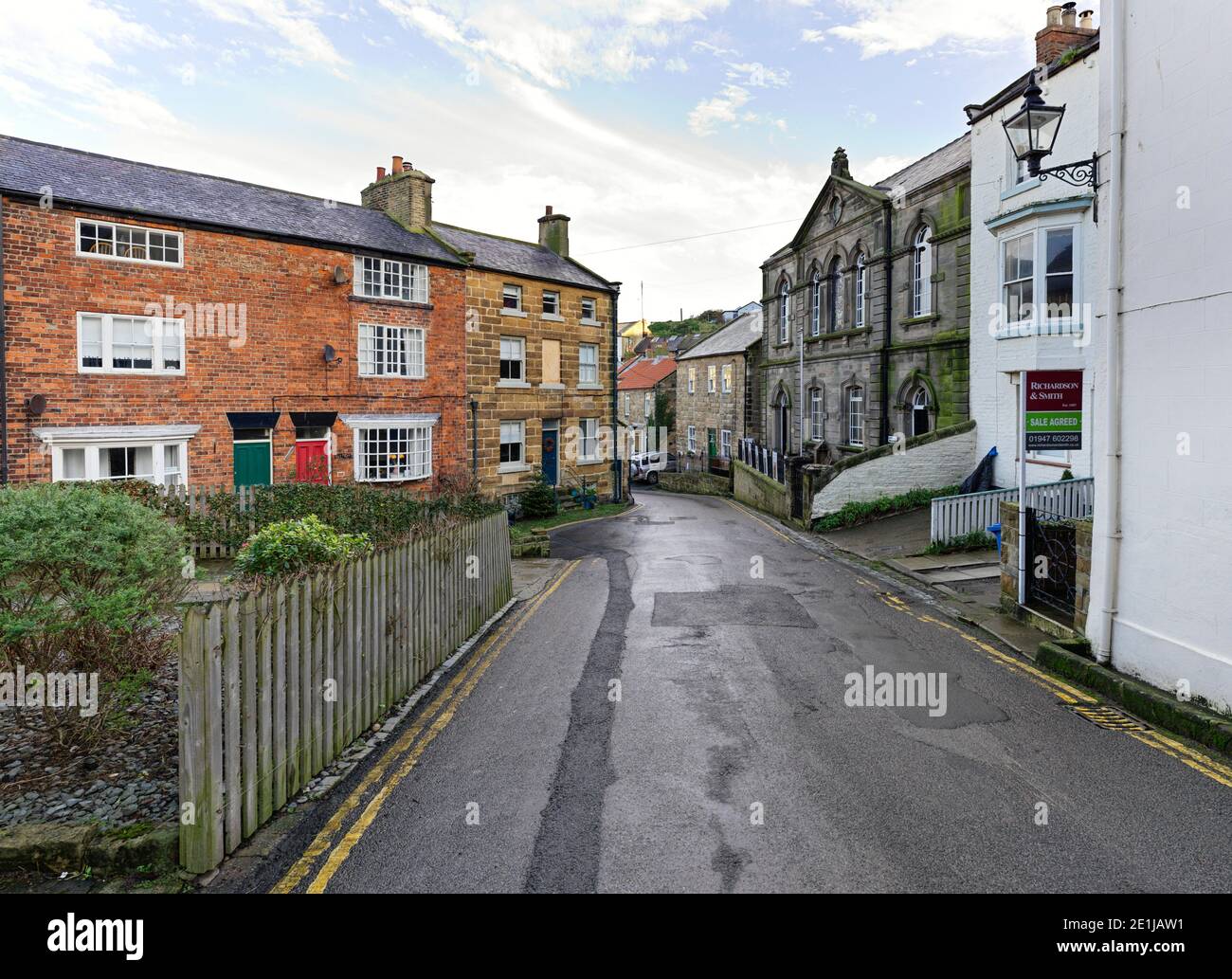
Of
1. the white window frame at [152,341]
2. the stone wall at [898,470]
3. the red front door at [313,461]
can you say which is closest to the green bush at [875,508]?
the stone wall at [898,470]

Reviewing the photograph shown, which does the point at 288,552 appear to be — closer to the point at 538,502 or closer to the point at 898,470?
the point at 898,470

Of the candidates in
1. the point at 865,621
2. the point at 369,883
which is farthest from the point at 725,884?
the point at 865,621

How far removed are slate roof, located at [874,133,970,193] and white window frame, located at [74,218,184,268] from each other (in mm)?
22923

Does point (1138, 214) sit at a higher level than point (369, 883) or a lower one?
higher

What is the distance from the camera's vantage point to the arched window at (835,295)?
3344 cm

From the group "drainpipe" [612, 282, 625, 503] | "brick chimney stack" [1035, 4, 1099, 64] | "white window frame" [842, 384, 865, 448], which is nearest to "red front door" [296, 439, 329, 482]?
"drainpipe" [612, 282, 625, 503]

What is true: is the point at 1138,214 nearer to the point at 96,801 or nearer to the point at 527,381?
the point at 96,801

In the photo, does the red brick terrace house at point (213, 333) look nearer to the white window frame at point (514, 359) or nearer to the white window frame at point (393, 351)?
the white window frame at point (393, 351)

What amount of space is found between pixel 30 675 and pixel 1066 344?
2070 centimetres

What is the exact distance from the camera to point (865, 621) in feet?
40.7

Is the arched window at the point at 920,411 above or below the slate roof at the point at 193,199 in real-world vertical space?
below

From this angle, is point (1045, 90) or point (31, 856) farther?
point (1045, 90)

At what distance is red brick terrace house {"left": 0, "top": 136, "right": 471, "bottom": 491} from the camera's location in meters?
18.6

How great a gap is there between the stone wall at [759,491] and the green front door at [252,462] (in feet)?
54.3
